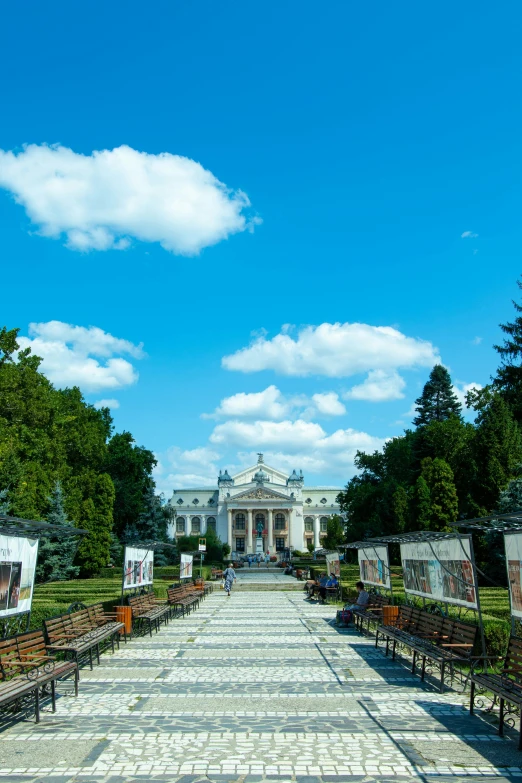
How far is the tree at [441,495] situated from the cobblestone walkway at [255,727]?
Answer: 26257mm

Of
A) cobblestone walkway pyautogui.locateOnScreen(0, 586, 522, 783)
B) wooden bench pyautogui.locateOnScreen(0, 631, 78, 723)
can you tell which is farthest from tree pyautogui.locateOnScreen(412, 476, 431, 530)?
wooden bench pyautogui.locateOnScreen(0, 631, 78, 723)

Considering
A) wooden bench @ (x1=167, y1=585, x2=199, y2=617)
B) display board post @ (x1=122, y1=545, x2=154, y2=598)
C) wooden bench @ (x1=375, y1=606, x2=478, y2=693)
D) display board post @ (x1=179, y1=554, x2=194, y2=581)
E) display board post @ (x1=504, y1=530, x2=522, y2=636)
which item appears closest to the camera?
display board post @ (x1=504, y1=530, x2=522, y2=636)

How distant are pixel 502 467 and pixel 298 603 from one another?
1162 centimetres

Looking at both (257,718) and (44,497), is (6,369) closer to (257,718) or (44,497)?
(44,497)

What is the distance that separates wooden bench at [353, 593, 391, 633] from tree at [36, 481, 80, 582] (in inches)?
866

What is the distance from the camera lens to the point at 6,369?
33406mm

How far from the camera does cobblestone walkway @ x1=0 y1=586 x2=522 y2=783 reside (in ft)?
20.1

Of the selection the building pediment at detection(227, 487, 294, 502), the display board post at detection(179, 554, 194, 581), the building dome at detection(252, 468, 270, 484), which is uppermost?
the building dome at detection(252, 468, 270, 484)

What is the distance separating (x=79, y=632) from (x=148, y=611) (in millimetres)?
5226

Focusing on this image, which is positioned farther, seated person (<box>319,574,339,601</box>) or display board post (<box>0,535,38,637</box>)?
seated person (<box>319,574,339,601</box>)

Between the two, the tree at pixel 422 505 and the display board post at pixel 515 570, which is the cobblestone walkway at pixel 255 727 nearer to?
the display board post at pixel 515 570

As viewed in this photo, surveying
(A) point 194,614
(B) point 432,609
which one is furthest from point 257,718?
(A) point 194,614

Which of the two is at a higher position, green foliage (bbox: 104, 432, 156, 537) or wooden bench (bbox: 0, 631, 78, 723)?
green foliage (bbox: 104, 432, 156, 537)

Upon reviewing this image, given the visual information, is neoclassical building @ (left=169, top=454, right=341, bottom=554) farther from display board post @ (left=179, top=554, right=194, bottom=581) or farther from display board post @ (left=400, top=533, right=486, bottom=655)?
display board post @ (left=400, top=533, right=486, bottom=655)
